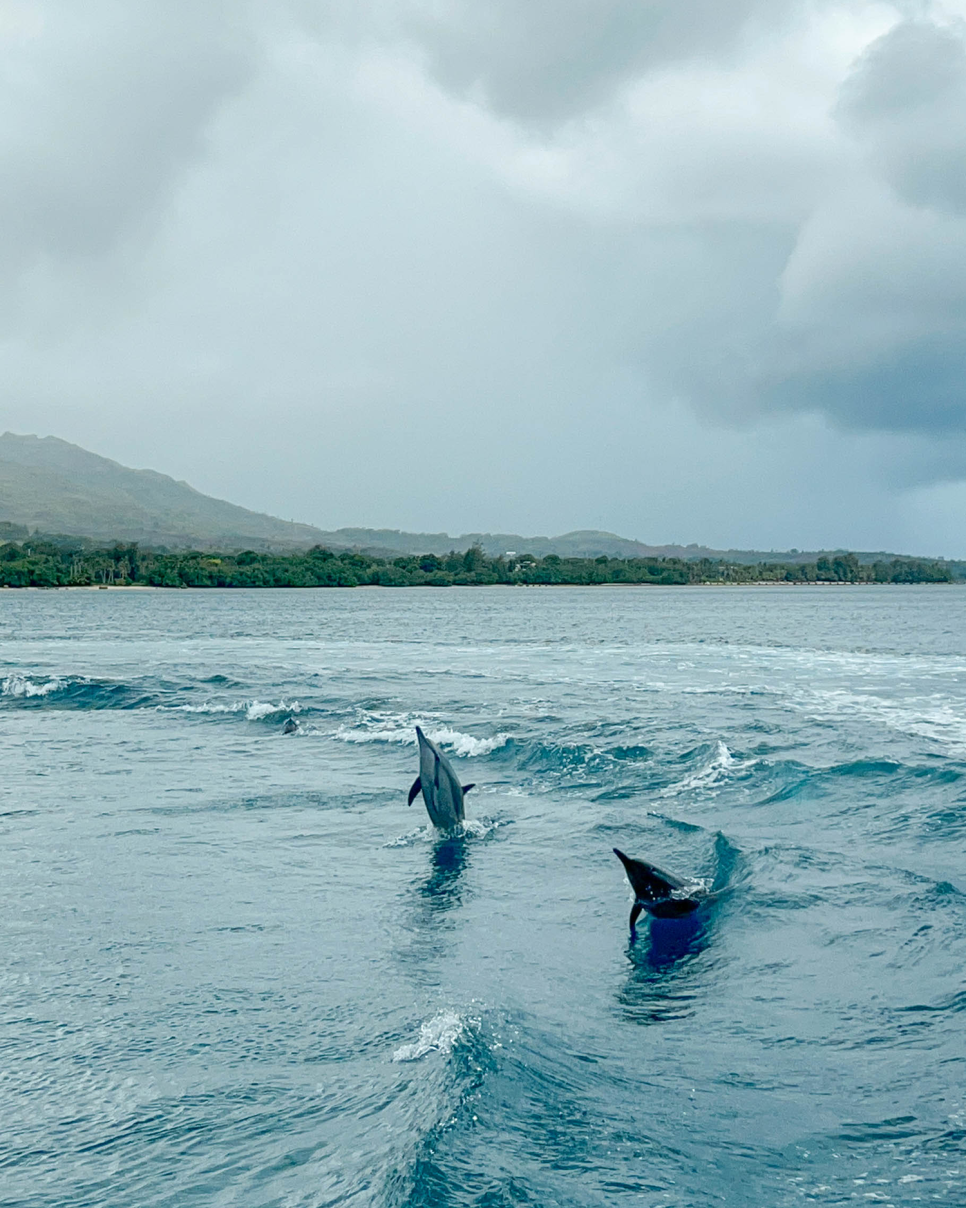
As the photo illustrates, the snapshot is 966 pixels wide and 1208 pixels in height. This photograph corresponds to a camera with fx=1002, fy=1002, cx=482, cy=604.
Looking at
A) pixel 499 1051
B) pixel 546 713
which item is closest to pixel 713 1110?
pixel 499 1051

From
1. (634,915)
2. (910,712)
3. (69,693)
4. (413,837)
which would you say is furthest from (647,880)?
(69,693)

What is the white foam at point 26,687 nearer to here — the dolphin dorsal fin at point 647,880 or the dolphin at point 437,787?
the dolphin at point 437,787

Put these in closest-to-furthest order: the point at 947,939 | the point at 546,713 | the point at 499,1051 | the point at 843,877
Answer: the point at 499,1051 < the point at 947,939 < the point at 843,877 < the point at 546,713

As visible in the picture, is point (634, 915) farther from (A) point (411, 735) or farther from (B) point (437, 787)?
(A) point (411, 735)

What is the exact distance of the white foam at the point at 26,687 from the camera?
3050 centimetres

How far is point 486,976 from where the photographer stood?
28.1 feet

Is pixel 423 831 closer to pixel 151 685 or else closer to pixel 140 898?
pixel 140 898

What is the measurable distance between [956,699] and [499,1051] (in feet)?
82.2

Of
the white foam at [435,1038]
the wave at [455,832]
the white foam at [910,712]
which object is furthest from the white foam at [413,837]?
the white foam at [910,712]

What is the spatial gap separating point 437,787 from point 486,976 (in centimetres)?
485

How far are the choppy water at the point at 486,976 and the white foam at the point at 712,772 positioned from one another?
0.10 meters

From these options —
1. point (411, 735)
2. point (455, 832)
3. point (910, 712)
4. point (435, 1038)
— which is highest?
point (910, 712)

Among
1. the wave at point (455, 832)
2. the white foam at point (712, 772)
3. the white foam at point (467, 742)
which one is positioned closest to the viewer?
the wave at point (455, 832)

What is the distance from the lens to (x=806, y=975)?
873cm
